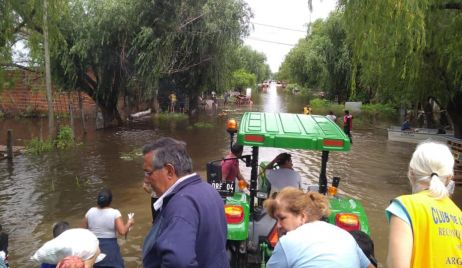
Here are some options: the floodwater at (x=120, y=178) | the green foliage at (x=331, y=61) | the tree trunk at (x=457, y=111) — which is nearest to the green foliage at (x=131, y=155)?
the floodwater at (x=120, y=178)

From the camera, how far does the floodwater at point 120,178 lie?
8.12 m

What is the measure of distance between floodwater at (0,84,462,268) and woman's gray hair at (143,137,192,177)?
14.9 feet

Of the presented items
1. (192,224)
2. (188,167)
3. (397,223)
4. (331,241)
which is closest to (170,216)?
(192,224)

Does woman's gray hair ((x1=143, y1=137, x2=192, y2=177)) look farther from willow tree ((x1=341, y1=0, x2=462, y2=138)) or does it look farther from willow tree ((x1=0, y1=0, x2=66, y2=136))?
willow tree ((x1=0, y1=0, x2=66, y2=136))

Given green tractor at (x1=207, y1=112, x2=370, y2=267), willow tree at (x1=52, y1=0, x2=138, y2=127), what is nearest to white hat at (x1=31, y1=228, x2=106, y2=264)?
green tractor at (x1=207, y1=112, x2=370, y2=267)

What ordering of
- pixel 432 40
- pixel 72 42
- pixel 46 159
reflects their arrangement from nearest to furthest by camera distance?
pixel 432 40
pixel 46 159
pixel 72 42

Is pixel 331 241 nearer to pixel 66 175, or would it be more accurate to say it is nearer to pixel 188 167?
pixel 188 167

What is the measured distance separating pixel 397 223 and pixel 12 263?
244 inches

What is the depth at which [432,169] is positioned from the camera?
2.37m

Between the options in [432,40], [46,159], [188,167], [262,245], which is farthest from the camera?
[46,159]

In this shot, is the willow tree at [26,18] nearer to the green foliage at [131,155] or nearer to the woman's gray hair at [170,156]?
the green foliage at [131,155]

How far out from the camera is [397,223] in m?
2.28

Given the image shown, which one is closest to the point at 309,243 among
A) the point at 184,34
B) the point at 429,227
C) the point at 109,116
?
the point at 429,227

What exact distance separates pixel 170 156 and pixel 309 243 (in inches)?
35.7
